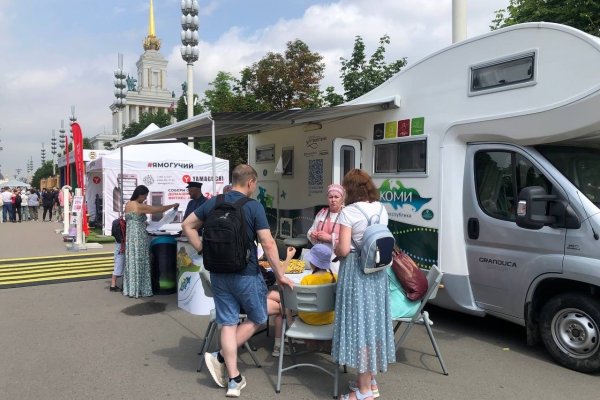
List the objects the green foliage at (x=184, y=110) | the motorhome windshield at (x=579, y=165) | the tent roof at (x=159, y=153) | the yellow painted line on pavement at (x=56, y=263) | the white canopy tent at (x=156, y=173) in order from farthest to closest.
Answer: the green foliage at (x=184, y=110) < the tent roof at (x=159, y=153) < the white canopy tent at (x=156, y=173) < the yellow painted line on pavement at (x=56, y=263) < the motorhome windshield at (x=579, y=165)

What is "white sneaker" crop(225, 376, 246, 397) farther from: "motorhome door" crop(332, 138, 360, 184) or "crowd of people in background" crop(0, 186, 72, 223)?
"crowd of people in background" crop(0, 186, 72, 223)

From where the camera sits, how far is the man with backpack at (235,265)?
3672 millimetres

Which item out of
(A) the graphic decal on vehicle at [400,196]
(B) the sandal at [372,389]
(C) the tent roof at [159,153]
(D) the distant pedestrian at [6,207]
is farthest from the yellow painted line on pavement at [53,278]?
(D) the distant pedestrian at [6,207]

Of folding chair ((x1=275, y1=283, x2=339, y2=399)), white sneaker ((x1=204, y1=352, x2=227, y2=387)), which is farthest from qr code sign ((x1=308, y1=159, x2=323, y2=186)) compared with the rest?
white sneaker ((x1=204, y1=352, x2=227, y2=387))

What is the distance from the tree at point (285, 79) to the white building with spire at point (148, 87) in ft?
228

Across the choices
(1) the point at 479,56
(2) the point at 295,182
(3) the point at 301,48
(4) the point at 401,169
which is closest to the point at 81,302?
(2) the point at 295,182

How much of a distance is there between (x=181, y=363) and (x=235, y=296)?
120 cm

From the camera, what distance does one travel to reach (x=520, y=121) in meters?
4.55

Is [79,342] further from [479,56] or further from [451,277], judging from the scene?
[479,56]

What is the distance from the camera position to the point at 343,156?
6203 millimetres

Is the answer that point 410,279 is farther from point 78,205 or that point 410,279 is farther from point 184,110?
point 184,110

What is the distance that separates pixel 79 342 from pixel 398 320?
11.0 ft

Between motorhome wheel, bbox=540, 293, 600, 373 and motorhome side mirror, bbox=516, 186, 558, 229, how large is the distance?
2.25 feet

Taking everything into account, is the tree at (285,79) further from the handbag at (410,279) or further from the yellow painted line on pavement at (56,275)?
the handbag at (410,279)
